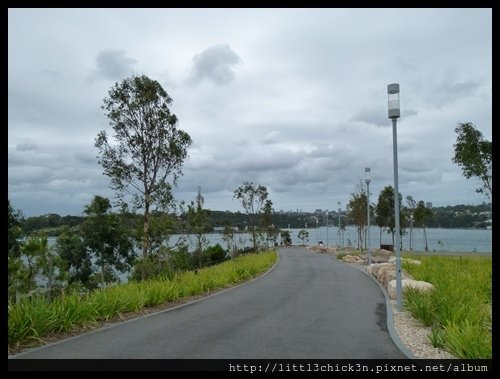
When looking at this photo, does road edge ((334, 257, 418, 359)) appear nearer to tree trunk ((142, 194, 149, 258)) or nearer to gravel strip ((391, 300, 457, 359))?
gravel strip ((391, 300, 457, 359))

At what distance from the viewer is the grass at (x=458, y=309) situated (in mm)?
6152

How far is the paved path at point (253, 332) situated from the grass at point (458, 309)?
78cm

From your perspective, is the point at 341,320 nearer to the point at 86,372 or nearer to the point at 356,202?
the point at 86,372

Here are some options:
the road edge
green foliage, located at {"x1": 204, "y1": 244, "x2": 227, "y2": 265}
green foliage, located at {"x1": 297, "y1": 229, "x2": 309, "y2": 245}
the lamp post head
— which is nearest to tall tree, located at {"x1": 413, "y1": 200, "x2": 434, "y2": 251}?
green foliage, located at {"x1": 204, "y1": 244, "x2": 227, "y2": 265}

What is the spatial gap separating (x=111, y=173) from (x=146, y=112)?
2.61 m

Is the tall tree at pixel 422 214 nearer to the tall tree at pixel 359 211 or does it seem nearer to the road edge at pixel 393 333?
the tall tree at pixel 359 211

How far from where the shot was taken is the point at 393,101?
1005cm

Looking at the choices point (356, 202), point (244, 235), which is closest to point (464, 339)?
point (244, 235)

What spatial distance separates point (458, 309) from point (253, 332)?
12.3 feet

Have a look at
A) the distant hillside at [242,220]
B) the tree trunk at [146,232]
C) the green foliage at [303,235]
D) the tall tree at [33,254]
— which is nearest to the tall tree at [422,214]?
the distant hillside at [242,220]

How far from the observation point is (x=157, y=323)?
8.40 meters

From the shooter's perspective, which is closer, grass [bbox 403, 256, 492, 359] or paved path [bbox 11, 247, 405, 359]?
grass [bbox 403, 256, 492, 359]

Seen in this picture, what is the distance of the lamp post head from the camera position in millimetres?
9982

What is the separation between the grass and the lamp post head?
417 centimetres
